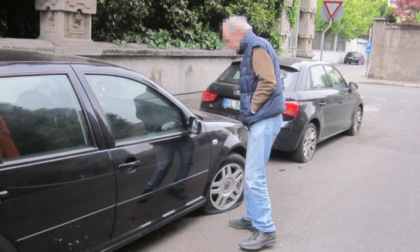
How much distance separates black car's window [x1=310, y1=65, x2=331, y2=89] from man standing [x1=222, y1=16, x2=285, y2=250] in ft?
10.2

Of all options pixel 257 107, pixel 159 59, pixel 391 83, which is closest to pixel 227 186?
pixel 257 107

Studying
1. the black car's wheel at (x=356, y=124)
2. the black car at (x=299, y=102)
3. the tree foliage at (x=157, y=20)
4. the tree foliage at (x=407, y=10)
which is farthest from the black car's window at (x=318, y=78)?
the tree foliage at (x=407, y=10)

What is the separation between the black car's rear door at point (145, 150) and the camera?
3.02m

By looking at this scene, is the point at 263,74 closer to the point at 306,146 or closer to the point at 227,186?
the point at 227,186

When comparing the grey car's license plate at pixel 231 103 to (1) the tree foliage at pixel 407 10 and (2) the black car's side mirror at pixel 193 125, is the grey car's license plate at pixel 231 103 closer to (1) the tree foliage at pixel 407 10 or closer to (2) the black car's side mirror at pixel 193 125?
(2) the black car's side mirror at pixel 193 125

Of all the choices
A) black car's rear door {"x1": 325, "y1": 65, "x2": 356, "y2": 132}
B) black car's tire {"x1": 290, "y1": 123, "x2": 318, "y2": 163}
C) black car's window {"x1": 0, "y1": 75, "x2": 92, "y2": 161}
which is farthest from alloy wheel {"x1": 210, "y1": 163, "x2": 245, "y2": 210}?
black car's rear door {"x1": 325, "y1": 65, "x2": 356, "y2": 132}

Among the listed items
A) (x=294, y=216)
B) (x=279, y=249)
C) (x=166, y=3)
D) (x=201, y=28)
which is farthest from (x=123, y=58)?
(x=279, y=249)

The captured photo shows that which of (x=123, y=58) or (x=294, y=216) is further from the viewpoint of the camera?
(x=123, y=58)

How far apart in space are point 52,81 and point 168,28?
686 centimetres

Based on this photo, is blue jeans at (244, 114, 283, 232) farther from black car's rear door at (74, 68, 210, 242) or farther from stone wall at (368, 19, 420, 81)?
stone wall at (368, 19, 420, 81)

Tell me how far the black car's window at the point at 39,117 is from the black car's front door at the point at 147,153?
0.75 feet

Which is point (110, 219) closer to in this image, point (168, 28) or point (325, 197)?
point (325, 197)

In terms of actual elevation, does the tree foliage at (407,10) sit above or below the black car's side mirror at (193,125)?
above

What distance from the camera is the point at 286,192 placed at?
514 cm
